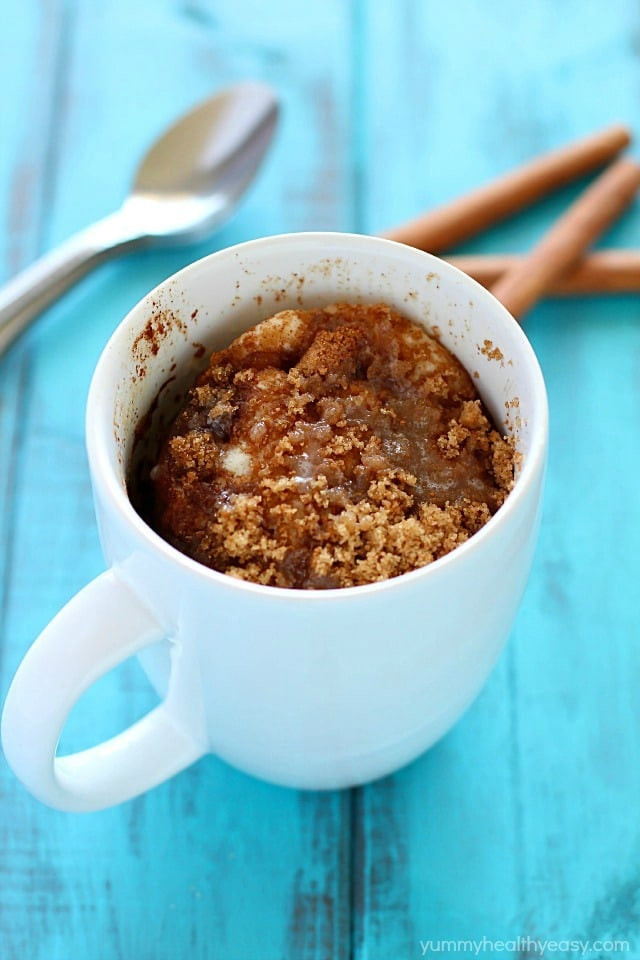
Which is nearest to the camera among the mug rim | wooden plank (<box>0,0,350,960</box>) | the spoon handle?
the mug rim

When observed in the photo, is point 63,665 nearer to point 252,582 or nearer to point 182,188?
point 252,582

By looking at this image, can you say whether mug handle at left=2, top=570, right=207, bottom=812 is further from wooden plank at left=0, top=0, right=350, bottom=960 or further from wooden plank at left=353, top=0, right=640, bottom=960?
wooden plank at left=353, top=0, right=640, bottom=960

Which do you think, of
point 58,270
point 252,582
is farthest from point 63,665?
point 58,270

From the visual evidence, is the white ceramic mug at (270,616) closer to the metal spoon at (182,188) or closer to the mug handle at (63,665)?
the mug handle at (63,665)

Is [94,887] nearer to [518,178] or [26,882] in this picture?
[26,882]

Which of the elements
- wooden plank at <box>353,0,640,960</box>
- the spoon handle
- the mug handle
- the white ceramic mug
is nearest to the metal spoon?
the spoon handle

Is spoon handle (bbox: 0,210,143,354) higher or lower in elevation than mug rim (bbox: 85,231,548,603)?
lower

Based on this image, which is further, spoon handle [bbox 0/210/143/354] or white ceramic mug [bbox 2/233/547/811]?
spoon handle [bbox 0/210/143/354]

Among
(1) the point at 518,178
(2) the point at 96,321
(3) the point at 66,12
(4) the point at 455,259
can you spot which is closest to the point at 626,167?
(1) the point at 518,178
